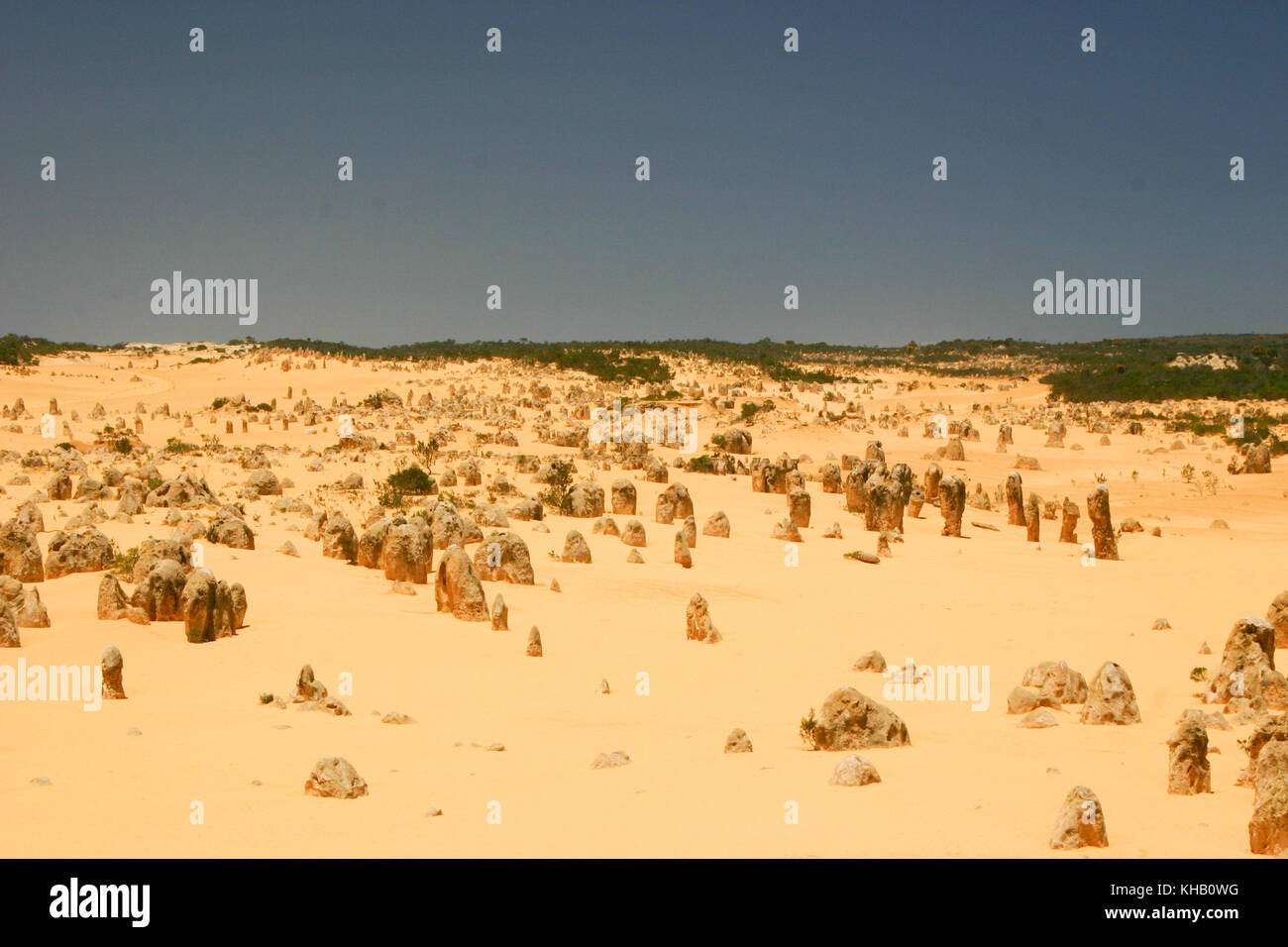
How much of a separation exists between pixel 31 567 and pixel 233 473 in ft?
36.8

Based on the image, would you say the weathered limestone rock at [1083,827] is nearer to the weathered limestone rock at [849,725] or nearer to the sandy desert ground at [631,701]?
the sandy desert ground at [631,701]

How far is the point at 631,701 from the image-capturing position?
31.3 feet

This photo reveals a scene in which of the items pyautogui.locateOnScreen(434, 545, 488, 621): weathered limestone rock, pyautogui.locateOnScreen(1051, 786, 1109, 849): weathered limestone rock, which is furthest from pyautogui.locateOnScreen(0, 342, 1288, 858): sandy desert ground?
pyautogui.locateOnScreen(434, 545, 488, 621): weathered limestone rock

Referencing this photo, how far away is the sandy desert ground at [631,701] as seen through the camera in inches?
234

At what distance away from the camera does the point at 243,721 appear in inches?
320

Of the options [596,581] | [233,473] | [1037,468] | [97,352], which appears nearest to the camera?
[596,581]

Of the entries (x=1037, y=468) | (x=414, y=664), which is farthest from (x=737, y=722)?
(x=1037, y=468)

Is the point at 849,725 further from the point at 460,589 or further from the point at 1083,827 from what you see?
the point at 460,589

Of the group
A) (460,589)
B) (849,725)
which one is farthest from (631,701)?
(460,589)

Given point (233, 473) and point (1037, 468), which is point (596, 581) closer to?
point (233, 473)

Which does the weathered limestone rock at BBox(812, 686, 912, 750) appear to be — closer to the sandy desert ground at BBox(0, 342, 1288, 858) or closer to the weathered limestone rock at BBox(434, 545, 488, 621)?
the sandy desert ground at BBox(0, 342, 1288, 858)

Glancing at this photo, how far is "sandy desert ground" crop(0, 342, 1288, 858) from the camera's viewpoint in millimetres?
5945

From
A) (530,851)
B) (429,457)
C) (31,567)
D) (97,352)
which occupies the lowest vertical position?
(530,851)

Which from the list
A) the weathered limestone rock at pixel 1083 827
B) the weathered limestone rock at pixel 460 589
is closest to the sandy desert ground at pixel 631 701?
the weathered limestone rock at pixel 1083 827
